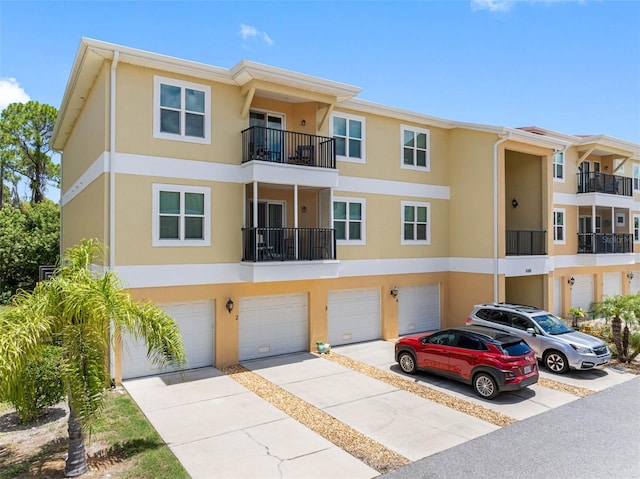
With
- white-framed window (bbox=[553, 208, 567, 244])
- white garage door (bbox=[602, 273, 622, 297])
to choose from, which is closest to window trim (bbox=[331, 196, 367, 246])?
white-framed window (bbox=[553, 208, 567, 244])

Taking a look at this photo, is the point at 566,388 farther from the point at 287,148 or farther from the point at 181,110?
the point at 181,110

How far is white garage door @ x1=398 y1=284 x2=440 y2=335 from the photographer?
57.3 feet

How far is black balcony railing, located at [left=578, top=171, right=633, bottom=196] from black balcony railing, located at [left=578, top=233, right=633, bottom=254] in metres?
2.35

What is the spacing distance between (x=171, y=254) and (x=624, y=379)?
1392 cm

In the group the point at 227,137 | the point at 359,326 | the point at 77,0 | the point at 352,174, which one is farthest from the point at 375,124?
the point at 77,0

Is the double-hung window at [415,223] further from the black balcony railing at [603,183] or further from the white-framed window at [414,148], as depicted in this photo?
the black balcony railing at [603,183]

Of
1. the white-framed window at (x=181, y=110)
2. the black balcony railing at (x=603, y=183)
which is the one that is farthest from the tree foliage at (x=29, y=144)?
the black balcony railing at (x=603, y=183)

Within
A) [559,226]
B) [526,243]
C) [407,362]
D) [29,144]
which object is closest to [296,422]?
[407,362]

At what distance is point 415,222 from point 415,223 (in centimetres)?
4

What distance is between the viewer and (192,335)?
12.8 meters

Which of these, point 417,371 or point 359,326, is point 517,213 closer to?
point 359,326

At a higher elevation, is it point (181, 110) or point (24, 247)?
point (181, 110)

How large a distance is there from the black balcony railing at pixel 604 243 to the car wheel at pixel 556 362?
11.1m

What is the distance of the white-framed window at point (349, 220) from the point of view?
15641mm
